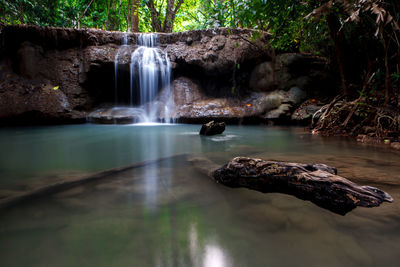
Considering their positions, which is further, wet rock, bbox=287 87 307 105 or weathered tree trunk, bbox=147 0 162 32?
weathered tree trunk, bbox=147 0 162 32

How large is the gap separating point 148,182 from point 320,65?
847cm

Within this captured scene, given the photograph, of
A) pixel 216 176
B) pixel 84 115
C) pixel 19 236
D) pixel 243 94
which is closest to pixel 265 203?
pixel 216 176

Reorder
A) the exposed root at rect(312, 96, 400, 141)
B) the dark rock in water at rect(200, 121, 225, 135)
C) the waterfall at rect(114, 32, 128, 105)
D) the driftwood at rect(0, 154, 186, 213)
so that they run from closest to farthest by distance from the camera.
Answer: the driftwood at rect(0, 154, 186, 213) → the exposed root at rect(312, 96, 400, 141) → the dark rock in water at rect(200, 121, 225, 135) → the waterfall at rect(114, 32, 128, 105)

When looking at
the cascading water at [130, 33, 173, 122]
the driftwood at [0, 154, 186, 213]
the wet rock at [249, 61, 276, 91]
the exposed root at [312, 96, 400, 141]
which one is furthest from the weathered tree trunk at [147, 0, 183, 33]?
the driftwood at [0, 154, 186, 213]

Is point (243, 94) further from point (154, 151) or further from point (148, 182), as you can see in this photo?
point (148, 182)

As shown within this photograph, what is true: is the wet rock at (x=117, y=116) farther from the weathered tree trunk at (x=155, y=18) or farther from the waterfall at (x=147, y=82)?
the weathered tree trunk at (x=155, y=18)

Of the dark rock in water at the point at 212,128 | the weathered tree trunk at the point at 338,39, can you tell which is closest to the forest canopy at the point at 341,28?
the weathered tree trunk at the point at 338,39

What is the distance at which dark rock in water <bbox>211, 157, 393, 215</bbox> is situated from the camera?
4.42 feet

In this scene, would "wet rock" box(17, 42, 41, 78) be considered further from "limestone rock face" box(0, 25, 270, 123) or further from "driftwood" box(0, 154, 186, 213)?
"driftwood" box(0, 154, 186, 213)

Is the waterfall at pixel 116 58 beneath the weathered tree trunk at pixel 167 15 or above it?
beneath

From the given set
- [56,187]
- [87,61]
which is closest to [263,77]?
[87,61]

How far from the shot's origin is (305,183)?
57.5 inches

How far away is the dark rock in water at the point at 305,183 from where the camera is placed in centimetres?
135

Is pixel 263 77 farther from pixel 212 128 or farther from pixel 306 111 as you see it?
pixel 212 128
